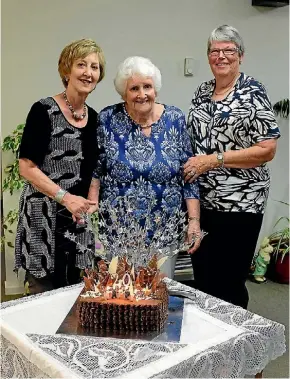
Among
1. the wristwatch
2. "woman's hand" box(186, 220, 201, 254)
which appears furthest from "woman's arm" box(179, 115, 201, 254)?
the wristwatch

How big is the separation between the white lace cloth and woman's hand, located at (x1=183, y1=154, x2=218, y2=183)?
20.3 inches

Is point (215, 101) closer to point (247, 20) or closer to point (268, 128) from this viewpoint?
point (268, 128)

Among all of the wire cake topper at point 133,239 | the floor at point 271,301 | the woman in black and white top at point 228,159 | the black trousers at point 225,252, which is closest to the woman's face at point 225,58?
the woman in black and white top at point 228,159

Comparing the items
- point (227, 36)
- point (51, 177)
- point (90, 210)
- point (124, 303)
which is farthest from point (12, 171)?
point (124, 303)

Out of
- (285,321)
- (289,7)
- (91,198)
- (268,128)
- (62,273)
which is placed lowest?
(285,321)

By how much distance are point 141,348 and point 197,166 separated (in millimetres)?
→ 813

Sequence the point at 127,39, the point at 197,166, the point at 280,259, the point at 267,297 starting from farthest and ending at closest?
the point at 280,259 → the point at 267,297 → the point at 127,39 → the point at 197,166

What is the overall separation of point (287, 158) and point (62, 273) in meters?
2.08

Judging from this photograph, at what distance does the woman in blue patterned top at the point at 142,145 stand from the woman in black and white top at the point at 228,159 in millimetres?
97

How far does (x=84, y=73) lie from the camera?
1.91 m

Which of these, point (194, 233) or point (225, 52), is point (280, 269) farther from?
point (225, 52)

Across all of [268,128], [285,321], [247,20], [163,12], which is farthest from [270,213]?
[268,128]

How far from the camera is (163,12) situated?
3033mm

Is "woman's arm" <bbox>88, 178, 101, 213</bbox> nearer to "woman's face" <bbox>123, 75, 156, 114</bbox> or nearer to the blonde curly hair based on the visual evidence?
"woman's face" <bbox>123, 75, 156, 114</bbox>
